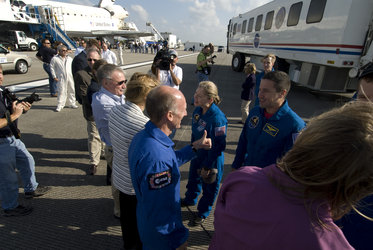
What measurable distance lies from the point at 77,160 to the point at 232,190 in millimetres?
3757

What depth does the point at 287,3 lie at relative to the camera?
30.0 feet

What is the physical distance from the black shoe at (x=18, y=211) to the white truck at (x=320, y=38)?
22.2 feet

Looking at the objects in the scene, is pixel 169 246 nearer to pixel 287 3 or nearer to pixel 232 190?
pixel 232 190

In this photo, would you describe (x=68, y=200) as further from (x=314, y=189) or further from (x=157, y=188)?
(x=314, y=189)

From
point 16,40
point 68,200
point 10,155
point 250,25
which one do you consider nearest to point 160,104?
point 10,155

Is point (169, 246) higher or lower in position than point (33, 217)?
higher

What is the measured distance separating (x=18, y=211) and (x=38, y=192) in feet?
1.27

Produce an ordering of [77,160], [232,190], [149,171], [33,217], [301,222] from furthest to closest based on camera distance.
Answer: [77,160]
[33,217]
[149,171]
[232,190]
[301,222]

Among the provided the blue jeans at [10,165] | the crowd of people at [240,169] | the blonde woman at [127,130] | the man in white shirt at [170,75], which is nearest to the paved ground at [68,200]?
the crowd of people at [240,169]

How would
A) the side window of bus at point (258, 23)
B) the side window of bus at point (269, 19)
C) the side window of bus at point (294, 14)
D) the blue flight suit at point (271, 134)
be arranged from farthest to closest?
the side window of bus at point (258, 23) < the side window of bus at point (269, 19) < the side window of bus at point (294, 14) < the blue flight suit at point (271, 134)

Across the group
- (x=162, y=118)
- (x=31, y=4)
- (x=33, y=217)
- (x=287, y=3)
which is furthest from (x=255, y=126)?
(x=31, y=4)

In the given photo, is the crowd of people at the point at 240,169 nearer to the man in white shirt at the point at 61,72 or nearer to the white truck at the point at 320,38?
the man in white shirt at the point at 61,72

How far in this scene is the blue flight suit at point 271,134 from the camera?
6.09 ft

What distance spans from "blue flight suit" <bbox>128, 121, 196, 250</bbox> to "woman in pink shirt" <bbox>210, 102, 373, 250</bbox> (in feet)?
2.04
